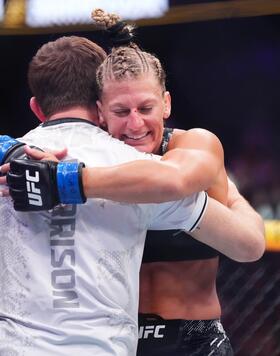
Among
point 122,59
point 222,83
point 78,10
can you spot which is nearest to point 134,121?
point 122,59

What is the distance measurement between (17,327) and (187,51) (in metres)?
3.77

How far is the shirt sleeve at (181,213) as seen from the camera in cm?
133

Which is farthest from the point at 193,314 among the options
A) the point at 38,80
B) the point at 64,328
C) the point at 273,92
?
the point at 273,92

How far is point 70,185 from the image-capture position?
1.23 m

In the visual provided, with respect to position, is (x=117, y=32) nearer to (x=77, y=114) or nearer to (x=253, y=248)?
(x=77, y=114)

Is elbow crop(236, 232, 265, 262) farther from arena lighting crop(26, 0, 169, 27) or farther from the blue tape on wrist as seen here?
arena lighting crop(26, 0, 169, 27)

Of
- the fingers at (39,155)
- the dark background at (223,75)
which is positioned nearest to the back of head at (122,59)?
the fingers at (39,155)

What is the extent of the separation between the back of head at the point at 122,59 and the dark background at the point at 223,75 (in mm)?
2963

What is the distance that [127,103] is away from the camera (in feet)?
4.75

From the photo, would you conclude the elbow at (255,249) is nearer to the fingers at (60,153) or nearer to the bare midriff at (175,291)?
the bare midriff at (175,291)

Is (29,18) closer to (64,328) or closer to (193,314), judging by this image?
(193,314)

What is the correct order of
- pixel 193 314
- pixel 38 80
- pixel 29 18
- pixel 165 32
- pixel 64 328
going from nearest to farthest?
pixel 64 328 → pixel 38 80 → pixel 193 314 → pixel 29 18 → pixel 165 32

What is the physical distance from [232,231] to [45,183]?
0.39 metres

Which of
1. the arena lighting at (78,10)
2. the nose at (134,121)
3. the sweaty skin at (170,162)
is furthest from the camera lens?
the arena lighting at (78,10)
